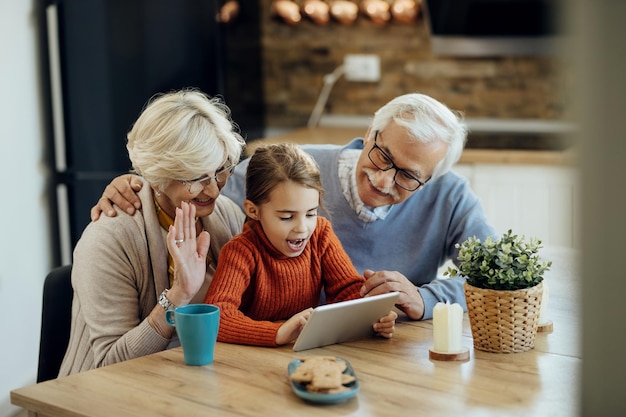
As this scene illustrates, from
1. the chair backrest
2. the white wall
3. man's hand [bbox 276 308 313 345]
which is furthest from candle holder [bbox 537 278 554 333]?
the white wall

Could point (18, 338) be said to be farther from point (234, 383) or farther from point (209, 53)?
point (234, 383)

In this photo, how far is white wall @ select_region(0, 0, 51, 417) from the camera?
338 centimetres

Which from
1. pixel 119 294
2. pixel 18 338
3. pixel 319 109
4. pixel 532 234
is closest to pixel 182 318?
pixel 119 294

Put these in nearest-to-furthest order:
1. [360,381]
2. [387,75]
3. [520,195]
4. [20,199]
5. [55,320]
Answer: [360,381] < [55,320] < [20,199] < [520,195] < [387,75]

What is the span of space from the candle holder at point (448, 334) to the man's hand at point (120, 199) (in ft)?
2.31

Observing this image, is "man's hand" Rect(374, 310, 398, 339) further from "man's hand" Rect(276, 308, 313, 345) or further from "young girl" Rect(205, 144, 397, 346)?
"man's hand" Rect(276, 308, 313, 345)

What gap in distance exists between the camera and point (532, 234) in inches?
144

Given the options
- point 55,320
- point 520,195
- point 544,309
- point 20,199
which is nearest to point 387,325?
point 544,309

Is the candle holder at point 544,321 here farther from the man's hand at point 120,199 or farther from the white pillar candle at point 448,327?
the man's hand at point 120,199

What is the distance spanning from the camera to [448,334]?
161 centimetres

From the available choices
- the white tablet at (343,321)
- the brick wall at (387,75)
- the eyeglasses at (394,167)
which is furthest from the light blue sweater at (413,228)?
the brick wall at (387,75)

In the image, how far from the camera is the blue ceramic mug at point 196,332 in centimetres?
155

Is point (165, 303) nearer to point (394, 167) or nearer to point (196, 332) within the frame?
point (196, 332)

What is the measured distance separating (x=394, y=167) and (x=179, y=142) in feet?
1.82
